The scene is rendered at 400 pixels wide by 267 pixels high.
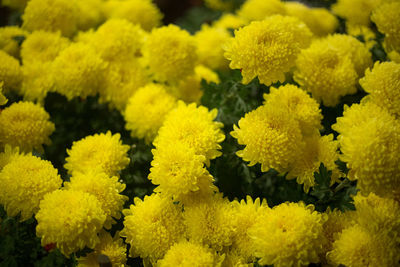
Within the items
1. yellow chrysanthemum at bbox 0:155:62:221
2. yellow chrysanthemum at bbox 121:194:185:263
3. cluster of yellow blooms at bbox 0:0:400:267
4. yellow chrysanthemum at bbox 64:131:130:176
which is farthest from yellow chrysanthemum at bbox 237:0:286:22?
yellow chrysanthemum at bbox 0:155:62:221

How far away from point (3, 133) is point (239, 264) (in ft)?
2.42

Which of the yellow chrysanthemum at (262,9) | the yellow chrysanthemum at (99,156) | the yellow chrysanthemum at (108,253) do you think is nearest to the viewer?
the yellow chrysanthemum at (108,253)

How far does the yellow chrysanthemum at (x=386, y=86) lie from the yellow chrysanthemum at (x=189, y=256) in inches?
A: 22.9

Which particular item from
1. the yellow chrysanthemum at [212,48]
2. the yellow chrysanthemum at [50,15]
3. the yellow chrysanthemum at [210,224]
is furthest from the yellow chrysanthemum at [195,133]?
the yellow chrysanthemum at [50,15]

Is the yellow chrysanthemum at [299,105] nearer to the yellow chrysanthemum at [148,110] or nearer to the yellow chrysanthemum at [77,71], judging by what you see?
the yellow chrysanthemum at [148,110]

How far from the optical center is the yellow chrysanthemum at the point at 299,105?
105 centimetres

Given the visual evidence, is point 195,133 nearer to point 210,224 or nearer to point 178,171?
point 178,171

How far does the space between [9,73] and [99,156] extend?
17.1 inches

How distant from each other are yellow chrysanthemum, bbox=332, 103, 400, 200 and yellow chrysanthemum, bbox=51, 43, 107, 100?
0.78 meters

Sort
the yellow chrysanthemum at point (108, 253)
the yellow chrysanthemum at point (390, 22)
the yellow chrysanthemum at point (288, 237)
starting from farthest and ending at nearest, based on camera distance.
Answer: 1. the yellow chrysanthemum at point (390, 22)
2. the yellow chrysanthemum at point (108, 253)
3. the yellow chrysanthemum at point (288, 237)

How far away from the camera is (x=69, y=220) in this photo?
2.84 feet

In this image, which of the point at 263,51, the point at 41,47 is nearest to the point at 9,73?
the point at 41,47

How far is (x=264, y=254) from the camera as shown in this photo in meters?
0.84

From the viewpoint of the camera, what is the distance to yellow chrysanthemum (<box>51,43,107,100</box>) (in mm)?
1208
